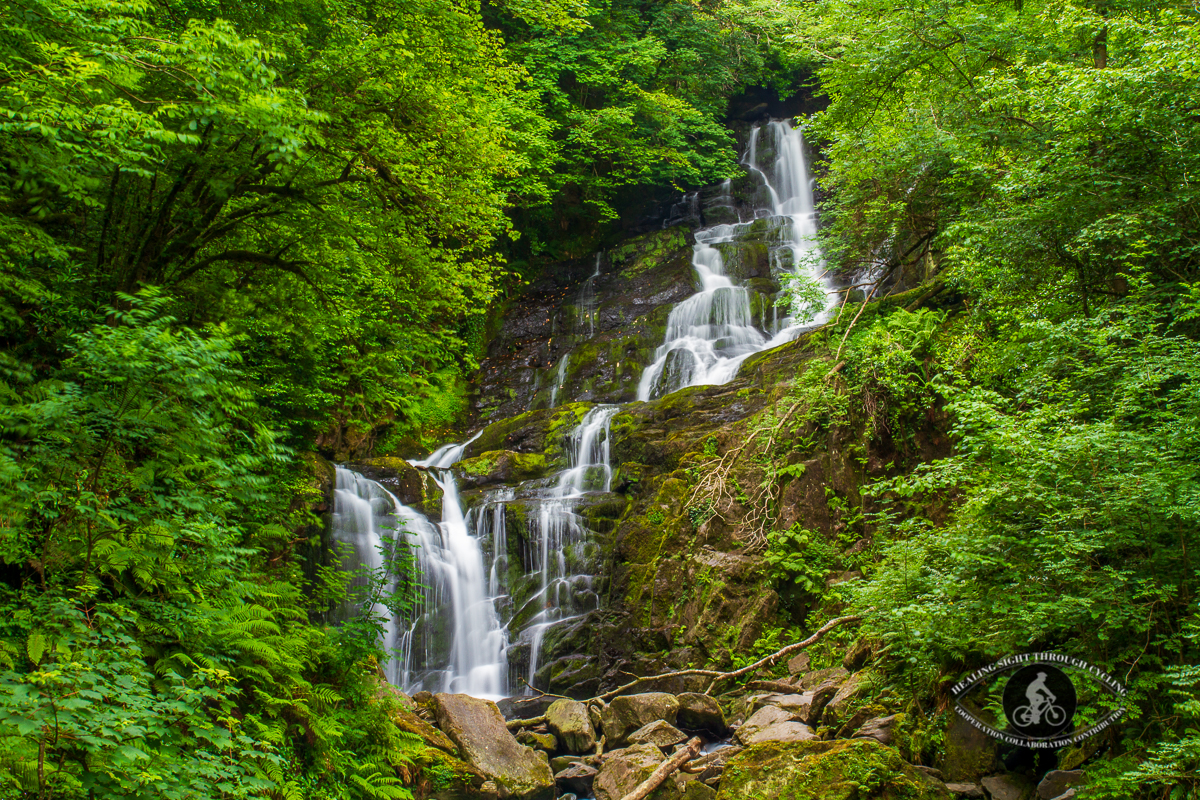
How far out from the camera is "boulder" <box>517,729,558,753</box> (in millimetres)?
8219

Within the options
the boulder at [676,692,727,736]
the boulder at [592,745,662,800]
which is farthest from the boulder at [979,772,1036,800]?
the boulder at [676,692,727,736]

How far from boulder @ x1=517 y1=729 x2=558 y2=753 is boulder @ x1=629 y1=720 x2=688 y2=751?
112 cm

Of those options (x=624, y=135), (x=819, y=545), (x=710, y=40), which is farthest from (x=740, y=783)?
(x=710, y=40)

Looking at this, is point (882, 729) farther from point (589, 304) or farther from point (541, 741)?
point (589, 304)

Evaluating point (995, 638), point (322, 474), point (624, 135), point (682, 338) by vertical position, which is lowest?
point (995, 638)

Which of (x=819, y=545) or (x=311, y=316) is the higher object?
(x=311, y=316)

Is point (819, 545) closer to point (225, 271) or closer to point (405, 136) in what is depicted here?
point (405, 136)

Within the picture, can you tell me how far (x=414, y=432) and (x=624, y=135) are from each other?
38.6 ft

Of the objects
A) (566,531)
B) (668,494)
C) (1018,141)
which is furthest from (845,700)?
(566,531)

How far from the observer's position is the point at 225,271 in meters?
7.53

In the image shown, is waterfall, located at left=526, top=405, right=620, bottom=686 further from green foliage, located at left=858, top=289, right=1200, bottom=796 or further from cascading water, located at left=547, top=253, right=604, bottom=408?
green foliage, located at left=858, top=289, right=1200, bottom=796

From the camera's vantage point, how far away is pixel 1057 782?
4.51 meters

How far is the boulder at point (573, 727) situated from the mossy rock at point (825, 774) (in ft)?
9.03

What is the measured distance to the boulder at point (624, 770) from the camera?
6.75 m
